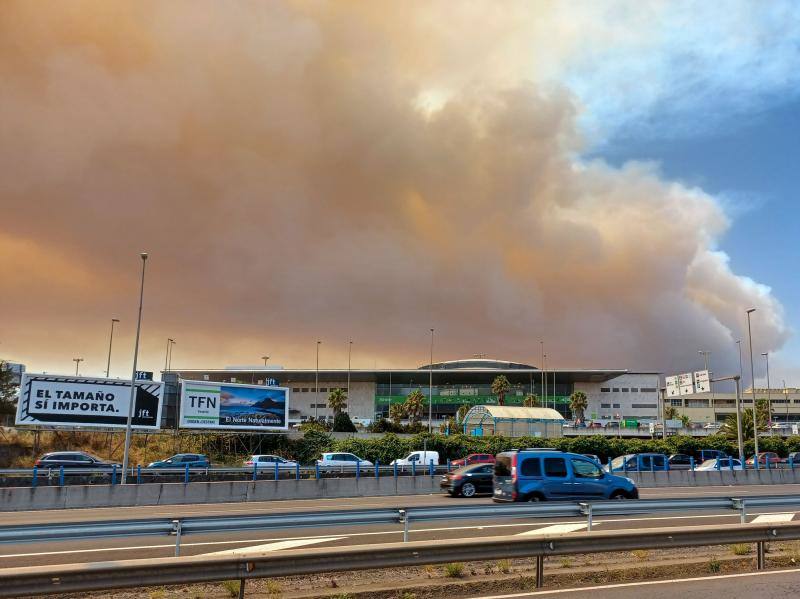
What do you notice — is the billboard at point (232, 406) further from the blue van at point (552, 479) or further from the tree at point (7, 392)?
the blue van at point (552, 479)

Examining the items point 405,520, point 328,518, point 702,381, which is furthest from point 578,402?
point 328,518

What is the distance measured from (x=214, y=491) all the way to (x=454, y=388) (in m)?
108

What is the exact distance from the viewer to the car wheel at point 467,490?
28.1m

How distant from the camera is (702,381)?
1919 inches

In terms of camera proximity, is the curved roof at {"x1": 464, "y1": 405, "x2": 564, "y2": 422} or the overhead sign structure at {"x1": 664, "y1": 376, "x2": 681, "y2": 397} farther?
the curved roof at {"x1": 464, "y1": 405, "x2": 564, "y2": 422}

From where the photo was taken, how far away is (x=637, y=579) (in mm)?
10734

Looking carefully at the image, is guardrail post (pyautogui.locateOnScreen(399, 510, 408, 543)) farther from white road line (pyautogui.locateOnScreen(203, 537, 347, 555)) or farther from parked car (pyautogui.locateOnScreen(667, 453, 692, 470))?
parked car (pyautogui.locateOnScreen(667, 453, 692, 470))

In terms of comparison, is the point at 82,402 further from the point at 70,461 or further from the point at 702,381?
the point at 702,381

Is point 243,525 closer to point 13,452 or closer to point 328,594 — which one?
point 328,594

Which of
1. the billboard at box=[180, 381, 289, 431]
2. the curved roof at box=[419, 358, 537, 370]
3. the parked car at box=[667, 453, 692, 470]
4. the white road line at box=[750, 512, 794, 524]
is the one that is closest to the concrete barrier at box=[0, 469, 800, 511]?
the parked car at box=[667, 453, 692, 470]

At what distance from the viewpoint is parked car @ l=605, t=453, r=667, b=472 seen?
38.5 m

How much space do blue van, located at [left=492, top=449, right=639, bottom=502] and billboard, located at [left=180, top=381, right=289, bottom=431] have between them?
40163 mm

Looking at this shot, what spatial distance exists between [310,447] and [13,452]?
76.8 ft

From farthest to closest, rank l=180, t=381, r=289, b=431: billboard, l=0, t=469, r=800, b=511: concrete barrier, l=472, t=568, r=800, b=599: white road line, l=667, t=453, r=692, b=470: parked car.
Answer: l=180, t=381, r=289, b=431: billboard, l=667, t=453, r=692, b=470: parked car, l=0, t=469, r=800, b=511: concrete barrier, l=472, t=568, r=800, b=599: white road line
